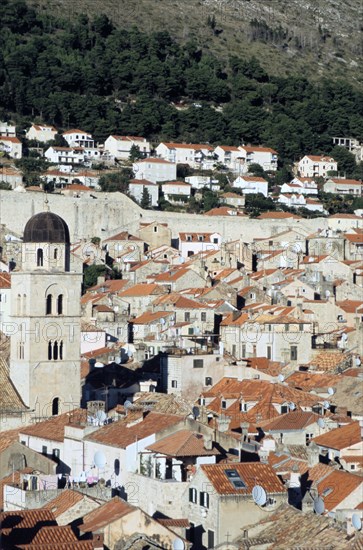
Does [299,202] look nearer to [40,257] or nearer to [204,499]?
[40,257]

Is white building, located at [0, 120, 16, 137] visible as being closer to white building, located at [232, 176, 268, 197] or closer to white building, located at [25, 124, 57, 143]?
white building, located at [25, 124, 57, 143]

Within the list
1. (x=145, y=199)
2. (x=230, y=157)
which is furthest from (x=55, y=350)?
(x=230, y=157)

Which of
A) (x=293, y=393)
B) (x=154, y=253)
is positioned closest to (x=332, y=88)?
(x=154, y=253)

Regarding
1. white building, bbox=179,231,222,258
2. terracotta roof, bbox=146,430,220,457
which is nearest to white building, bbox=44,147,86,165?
white building, bbox=179,231,222,258

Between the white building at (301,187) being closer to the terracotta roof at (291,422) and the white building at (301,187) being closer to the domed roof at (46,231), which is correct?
the domed roof at (46,231)

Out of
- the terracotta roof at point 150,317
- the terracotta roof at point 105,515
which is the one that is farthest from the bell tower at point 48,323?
the terracotta roof at point 150,317
